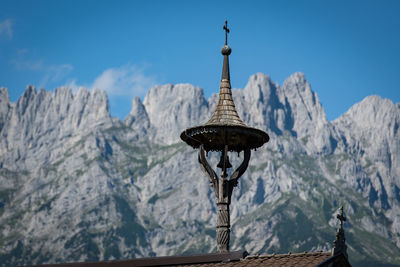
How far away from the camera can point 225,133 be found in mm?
21984

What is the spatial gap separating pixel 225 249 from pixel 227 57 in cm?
669

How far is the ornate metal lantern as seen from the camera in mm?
21703

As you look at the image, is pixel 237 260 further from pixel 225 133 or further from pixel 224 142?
pixel 224 142

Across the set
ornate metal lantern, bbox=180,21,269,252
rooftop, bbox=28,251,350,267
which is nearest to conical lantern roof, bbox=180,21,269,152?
ornate metal lantern, bbox=180,21,269,252

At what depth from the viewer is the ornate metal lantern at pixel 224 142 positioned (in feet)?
71.2

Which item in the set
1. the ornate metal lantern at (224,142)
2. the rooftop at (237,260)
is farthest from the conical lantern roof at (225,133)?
the rooftop at (237,260)

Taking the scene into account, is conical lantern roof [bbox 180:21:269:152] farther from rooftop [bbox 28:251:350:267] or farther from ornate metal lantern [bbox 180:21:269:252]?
rooftop [bbox 28:251:350:267]

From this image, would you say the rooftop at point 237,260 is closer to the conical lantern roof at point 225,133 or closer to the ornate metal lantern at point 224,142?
the ornate metal lantern at point 224,142

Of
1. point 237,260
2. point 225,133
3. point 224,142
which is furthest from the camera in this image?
point 224,142

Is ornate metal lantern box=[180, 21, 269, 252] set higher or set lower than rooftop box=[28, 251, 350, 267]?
higher

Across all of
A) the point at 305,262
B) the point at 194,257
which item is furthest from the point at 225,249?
the point at 305,262

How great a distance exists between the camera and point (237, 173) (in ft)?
72.1

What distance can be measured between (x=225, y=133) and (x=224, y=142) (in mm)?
466

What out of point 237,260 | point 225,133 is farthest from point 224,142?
point 237,260
